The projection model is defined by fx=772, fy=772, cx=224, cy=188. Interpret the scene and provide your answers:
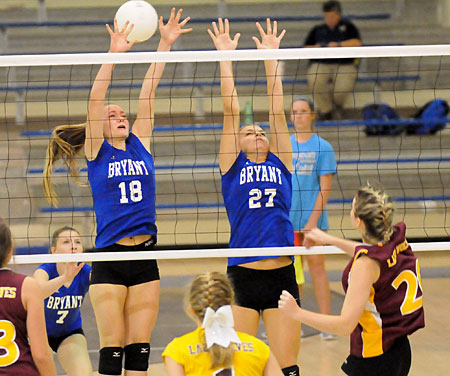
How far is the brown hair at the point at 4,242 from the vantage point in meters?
2.94

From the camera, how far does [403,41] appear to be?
36.4ft

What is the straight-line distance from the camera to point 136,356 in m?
3.93

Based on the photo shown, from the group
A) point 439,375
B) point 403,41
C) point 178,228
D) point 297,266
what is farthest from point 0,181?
point 403,41

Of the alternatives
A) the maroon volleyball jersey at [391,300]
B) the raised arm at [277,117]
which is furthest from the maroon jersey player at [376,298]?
the raised arm at [277,117]

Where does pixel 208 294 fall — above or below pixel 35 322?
above

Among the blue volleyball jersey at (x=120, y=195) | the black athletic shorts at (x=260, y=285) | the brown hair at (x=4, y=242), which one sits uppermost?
the blue volleyball jersey at (x=120, y=195)

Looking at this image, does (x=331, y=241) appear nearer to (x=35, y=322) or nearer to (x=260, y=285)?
(x=260, y=285)

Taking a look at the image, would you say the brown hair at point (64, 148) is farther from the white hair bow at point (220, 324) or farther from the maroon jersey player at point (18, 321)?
the white hair bow at point (220, 324)

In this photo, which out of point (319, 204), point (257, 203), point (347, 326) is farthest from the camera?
point (319, 204)

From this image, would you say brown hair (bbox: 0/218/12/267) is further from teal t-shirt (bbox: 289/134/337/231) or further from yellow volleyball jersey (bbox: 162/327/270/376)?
teal t-shirt (bbox: 289/134/337/231)

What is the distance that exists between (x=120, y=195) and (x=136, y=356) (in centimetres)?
82

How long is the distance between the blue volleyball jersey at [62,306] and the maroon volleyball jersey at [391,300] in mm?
1798

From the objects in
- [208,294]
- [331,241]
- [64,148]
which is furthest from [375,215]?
[64,148]

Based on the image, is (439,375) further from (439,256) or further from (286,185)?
(439,256)
